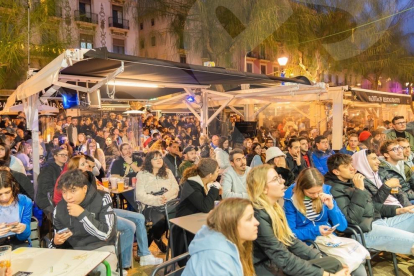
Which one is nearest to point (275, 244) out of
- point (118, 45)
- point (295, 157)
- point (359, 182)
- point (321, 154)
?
point (359, 182)

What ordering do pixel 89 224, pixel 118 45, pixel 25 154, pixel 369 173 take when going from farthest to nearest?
pixel 118 45, pixel 25 154, pixel 369 173, pixel 89 224

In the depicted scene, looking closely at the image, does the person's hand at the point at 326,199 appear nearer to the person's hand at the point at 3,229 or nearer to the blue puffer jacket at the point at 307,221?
the blue puffer jacket at the point at 307,221

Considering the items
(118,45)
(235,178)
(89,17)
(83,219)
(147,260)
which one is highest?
(89,17)

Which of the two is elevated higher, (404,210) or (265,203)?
(265,203)

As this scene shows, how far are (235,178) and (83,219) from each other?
6.72 feet

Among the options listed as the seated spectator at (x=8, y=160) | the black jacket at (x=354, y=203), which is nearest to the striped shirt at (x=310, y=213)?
the black jacket at (x=354, y=203)

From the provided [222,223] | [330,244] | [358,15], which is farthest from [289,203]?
[358,15]

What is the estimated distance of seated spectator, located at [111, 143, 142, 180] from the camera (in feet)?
19.1

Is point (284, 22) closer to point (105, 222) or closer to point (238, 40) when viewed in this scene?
point (238, 40)

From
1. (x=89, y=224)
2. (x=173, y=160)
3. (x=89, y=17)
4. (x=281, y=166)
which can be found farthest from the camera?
(x=89, y=17)

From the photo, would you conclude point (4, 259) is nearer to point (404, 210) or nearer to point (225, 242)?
point (225, 242)

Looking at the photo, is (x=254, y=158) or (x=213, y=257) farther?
(x=254, y=158)

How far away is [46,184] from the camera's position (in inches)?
170

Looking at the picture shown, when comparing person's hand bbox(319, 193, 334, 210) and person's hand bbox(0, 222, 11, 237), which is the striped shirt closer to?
person's hand bbox(319, 193, 334, 210)
